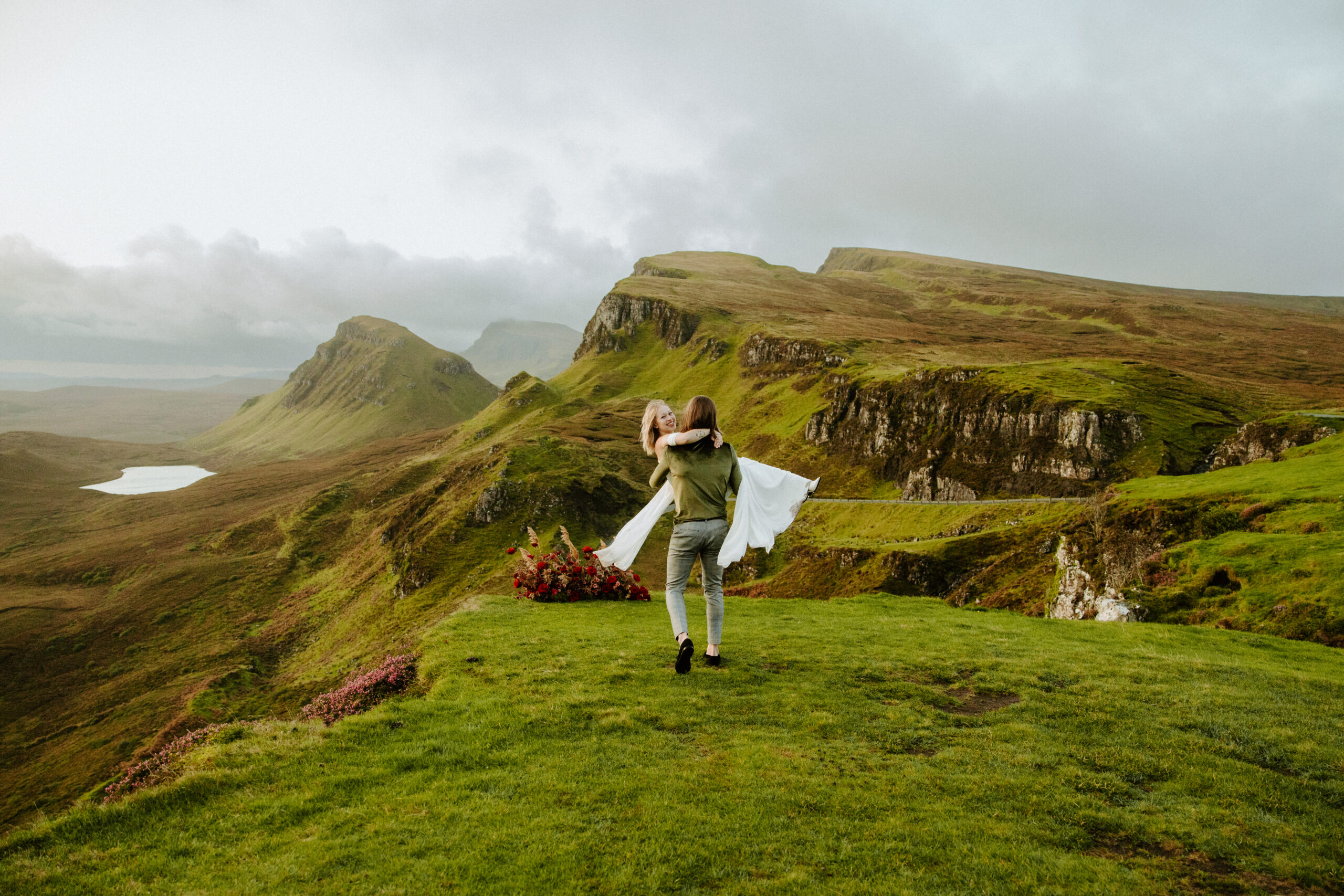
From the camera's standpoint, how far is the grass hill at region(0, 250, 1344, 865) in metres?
28.4

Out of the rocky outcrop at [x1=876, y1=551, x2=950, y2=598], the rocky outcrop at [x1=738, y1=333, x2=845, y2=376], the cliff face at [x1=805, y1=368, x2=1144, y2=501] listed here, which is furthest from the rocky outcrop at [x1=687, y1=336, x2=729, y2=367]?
the rocky outcrop at [x1=876, y1=551, x2=950, y2=598]

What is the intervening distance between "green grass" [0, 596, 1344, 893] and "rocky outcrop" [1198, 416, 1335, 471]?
68.1 metres

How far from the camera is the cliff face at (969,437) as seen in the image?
2923 inches

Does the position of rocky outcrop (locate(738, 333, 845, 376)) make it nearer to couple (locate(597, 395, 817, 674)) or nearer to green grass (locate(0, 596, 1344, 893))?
couple (locate(597, 395, 817, 674))

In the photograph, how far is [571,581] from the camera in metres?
23.5

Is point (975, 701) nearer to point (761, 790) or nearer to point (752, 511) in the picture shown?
point (752, 511)

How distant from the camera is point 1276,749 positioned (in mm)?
9203

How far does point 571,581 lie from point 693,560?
12.7m

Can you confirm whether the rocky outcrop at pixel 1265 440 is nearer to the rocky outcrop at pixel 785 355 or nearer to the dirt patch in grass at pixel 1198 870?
the rocky outcrop at pixel 785 355

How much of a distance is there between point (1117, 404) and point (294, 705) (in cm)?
9375

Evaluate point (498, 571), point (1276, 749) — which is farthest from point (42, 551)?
point (1276, 749)

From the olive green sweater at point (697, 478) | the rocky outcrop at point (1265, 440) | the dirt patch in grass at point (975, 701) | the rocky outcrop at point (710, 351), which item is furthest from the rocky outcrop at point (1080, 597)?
the rocky outcrop at point (710, 351)

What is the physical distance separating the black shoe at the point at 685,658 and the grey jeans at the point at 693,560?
0.37 metres

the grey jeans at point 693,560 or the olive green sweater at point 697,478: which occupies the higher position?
the olive green sweater at point 697,478
